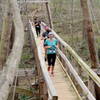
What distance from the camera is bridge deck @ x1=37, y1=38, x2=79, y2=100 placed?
7.63 metres

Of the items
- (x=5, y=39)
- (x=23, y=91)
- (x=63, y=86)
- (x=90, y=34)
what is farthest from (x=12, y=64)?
(x=23, y=91)

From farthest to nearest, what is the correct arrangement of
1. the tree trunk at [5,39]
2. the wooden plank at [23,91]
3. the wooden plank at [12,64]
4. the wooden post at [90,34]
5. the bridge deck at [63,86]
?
the wooden plank at [23,91] → the wooden post at [90,34] → the bridge deck at [63,86] → the tree trunk at [5,39] → the wooden plank at [12,64]

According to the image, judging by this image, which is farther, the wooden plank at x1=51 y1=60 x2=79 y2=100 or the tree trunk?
the wooden plank at x1=51 y1=60 x2=79 y2=100

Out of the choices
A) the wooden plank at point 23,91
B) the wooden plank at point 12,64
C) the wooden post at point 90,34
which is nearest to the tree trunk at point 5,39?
the wooden plank at point 12,64

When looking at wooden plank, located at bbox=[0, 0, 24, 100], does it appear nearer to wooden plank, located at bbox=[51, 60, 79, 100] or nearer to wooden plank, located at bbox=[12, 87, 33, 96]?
wooden plank, located at bbox=[51, 60, 79, 100]

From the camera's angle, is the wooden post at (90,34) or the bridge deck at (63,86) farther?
the wooden post at (90,34)

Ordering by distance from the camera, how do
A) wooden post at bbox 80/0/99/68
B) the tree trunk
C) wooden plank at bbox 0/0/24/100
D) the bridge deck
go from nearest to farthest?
wooden plank at bbox 0/0/24/100
the tree trunk
the bridge deck
wooden post at bbox 80/0/99/68

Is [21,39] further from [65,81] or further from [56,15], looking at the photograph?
[56,15]

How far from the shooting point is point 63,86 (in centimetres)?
854

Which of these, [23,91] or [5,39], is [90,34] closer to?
[5,39]

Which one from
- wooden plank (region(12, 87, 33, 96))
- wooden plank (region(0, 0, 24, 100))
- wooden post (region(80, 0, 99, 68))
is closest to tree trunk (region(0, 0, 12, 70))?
wooden plank (region(0, 0, 24, 100))

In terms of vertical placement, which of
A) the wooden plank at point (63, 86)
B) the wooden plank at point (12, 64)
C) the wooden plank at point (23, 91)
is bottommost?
the wooden plank at point (23, 91)

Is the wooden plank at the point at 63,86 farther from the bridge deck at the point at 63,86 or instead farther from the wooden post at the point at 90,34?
the wooden post at the point at 90,34

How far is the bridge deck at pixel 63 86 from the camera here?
763 cm
